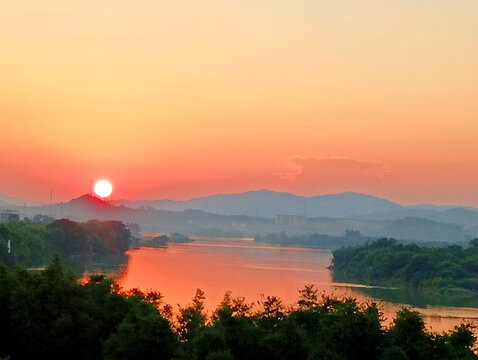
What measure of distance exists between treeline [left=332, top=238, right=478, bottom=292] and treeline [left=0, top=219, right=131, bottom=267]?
1713cm

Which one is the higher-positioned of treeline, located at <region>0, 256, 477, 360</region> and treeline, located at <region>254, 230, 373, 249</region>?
treeline, located at <region>254, 230, 373, 249</region>

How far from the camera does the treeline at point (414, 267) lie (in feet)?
123

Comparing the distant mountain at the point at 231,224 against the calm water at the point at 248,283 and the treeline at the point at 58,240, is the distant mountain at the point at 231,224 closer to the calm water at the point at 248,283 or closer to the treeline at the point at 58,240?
the treeline at the point at 58,240

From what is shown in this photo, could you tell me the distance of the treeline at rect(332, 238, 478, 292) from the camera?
3756 cm

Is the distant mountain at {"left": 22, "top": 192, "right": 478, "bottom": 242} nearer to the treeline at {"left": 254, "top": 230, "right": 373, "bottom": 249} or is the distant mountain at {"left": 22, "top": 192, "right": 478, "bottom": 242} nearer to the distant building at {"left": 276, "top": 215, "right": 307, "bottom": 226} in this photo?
the distant building at {"left": 276, "top": 215, "right": 307, "bottom": 226}

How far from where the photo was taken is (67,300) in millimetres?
13547

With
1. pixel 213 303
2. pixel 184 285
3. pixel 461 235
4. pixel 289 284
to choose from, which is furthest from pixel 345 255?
pixel 461 235

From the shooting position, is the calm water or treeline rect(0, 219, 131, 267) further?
treeline rect(0, 219, 131, 267)

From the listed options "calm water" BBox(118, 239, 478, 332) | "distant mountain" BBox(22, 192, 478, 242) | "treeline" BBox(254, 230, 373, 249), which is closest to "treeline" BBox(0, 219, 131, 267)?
"calm water" BBox(118, 239, 478, 332)

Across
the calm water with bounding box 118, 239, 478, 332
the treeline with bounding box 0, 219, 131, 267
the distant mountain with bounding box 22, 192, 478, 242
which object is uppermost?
the distant mountain with bounding box 22, 192, 478, 242

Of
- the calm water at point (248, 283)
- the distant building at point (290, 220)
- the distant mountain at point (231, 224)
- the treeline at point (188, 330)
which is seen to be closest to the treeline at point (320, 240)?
the distant mountain at point (231, 224)

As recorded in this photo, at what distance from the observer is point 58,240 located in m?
49.6

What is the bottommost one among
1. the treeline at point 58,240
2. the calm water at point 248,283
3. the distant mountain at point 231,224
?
the calm water at point 248,283

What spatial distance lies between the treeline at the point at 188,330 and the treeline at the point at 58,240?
2230cm
